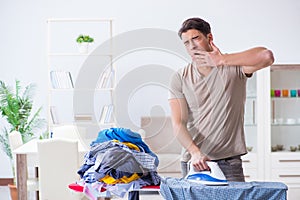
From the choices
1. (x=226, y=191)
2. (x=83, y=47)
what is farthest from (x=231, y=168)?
(x=83, y=47)

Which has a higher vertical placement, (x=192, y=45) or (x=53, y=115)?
(x=192, y=45)

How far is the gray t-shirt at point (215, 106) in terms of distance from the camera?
2438 mm

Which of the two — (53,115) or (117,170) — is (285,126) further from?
(117,170)

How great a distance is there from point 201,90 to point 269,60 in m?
0.39

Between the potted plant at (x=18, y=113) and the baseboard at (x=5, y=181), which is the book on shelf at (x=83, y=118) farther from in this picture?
the baseboard at (x=5, y=181)

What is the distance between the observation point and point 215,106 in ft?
8.02

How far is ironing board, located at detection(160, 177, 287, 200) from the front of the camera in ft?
6.63

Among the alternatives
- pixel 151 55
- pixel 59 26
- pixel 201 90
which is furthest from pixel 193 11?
pixel 201 90

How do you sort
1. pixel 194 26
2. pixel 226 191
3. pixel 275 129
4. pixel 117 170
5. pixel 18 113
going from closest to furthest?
pixel 226 191
pixel 117 170
pixel 194 26
pixel 18 113
pixel 275 129

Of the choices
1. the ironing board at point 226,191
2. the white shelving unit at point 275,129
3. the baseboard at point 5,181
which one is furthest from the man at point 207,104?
the baseboard at point 5,181

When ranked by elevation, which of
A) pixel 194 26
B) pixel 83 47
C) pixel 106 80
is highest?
pixel 83 47

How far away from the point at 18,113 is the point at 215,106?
10.6 feet

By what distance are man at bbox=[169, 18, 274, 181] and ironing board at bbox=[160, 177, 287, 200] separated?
12.6 inches

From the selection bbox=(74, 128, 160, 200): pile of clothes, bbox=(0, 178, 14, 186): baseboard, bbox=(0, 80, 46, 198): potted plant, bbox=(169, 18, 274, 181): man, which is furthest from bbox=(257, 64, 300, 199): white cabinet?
bbox=(74, 128, 160, 200): pile of clothes
